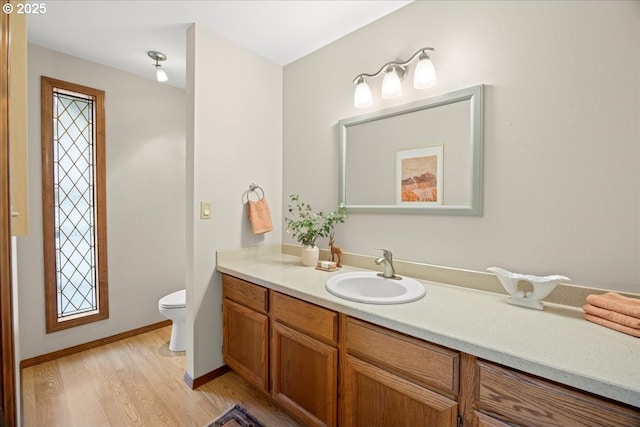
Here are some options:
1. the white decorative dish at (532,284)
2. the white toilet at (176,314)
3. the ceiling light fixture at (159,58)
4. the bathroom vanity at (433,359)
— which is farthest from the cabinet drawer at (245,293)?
the ceiling light fixture at (159,58)

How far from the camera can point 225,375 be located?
1990 millimetres

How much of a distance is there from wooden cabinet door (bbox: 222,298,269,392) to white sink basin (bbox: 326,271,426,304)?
491 millimetres

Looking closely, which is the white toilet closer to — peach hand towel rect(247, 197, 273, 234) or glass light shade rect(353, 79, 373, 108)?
peach hand towel rect(247, 197, 273, 234)

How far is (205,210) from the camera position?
186 cm

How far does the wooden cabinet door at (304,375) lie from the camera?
1.27 meters

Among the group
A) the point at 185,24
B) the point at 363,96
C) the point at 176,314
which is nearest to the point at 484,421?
the point at 363,96

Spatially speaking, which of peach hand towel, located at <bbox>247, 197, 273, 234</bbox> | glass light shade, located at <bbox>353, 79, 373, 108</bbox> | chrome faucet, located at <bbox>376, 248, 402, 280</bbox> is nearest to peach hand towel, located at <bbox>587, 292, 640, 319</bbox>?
chrome faucet, located at <bbox>376, 248, 402, 280</bbox>

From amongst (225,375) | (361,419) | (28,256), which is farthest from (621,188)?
(28,256)

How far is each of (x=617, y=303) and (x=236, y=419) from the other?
1.84 m

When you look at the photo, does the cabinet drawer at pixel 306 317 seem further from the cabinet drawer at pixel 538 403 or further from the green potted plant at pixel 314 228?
the cabinet drawer at pixel 538 403


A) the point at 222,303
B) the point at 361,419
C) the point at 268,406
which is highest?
the point at 222,303

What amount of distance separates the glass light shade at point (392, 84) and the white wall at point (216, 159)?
1030 mm

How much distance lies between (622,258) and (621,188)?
27cm

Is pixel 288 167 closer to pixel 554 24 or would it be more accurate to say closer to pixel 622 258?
pixel 554 24
